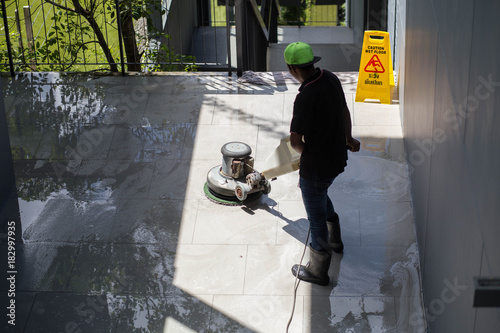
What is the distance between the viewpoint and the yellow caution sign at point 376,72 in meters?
7.77

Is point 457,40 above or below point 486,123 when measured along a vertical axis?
above

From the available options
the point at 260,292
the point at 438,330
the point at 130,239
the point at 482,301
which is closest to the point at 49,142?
the point at 130,239

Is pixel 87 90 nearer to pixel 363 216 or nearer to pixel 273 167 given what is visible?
pixel 273 167

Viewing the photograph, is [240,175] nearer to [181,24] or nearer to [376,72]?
[376,72]

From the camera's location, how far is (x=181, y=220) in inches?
229

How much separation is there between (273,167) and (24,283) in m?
2.20

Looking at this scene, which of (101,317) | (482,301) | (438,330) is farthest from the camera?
(101,317)

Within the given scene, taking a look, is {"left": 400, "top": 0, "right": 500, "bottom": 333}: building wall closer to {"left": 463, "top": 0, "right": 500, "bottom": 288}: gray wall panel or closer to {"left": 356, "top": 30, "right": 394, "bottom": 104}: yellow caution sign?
{"left": 463, "top": 0, "right": 500, "bottom": 288}: gray wall panel

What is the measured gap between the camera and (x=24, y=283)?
5031 millimetres

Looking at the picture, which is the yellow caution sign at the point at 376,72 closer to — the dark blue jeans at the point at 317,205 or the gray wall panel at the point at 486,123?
the dark blue jeans at the point at 317,205

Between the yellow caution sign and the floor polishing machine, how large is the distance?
7.83 feet

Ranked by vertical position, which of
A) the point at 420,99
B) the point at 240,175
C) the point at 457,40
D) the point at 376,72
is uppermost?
the point at 457,40

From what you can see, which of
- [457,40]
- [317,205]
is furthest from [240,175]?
[457,40]

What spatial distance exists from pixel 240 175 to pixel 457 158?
2769mm
